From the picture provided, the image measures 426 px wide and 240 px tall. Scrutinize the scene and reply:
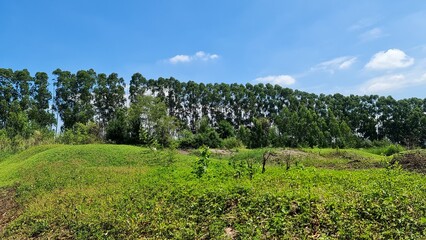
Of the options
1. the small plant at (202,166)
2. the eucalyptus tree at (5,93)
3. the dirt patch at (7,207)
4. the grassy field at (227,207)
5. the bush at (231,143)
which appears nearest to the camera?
the grassy field at (227,207)

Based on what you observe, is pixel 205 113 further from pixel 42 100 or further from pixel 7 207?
pixel 7 207

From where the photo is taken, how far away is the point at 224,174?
23.9ft

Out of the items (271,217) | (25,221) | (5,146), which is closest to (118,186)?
(25,221)

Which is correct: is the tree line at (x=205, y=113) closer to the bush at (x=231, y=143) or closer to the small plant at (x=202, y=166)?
the bush at (x=231, y=143)

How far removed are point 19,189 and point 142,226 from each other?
570 cm

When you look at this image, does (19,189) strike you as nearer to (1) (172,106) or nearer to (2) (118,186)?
(2) (118,186)

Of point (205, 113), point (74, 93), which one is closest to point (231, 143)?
point (205, 113)

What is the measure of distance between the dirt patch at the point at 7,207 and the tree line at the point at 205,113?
797 inches

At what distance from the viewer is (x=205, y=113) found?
157 feet

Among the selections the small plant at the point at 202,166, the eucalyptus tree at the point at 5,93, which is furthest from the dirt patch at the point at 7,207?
the eucalyptus tree at the point at 5,93

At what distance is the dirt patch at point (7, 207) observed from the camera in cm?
661

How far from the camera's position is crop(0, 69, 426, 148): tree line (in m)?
33.5

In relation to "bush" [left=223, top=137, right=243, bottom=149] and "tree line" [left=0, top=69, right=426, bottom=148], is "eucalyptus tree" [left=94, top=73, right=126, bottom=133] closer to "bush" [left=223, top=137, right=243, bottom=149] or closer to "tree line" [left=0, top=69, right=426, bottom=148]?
"tree line" [left=0, top=69, right=426, bottom=148]

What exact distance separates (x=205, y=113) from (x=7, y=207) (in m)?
40.6
